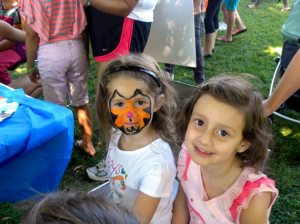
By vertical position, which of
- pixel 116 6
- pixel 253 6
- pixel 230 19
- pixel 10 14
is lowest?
pixel 253 6

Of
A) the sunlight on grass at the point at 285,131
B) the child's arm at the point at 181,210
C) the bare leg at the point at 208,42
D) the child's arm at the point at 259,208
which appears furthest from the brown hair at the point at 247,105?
the bare leg at the point at 208,42

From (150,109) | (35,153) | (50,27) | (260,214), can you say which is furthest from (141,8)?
(260,214)

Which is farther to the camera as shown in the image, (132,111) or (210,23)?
→ (210,23)

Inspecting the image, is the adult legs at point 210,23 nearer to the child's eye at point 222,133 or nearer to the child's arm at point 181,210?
the child's arm at point 181,210

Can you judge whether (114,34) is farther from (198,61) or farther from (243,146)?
(198,61)

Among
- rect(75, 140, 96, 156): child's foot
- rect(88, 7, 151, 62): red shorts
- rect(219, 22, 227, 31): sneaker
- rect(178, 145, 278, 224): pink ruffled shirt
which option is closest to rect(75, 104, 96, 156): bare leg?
rect(75, 140, 96, 156): child's foot

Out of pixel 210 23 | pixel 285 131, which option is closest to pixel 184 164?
pixel 285 131

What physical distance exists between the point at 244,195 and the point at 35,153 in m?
1.04

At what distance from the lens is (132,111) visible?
1559mm

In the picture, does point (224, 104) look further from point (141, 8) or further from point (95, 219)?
point (141, 8)

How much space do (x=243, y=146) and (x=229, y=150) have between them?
81 mm

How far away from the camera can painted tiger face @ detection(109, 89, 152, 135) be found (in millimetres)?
1558

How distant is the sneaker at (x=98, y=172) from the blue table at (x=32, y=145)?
→ 1.78ft

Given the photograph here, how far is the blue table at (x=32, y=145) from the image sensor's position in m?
1.65
